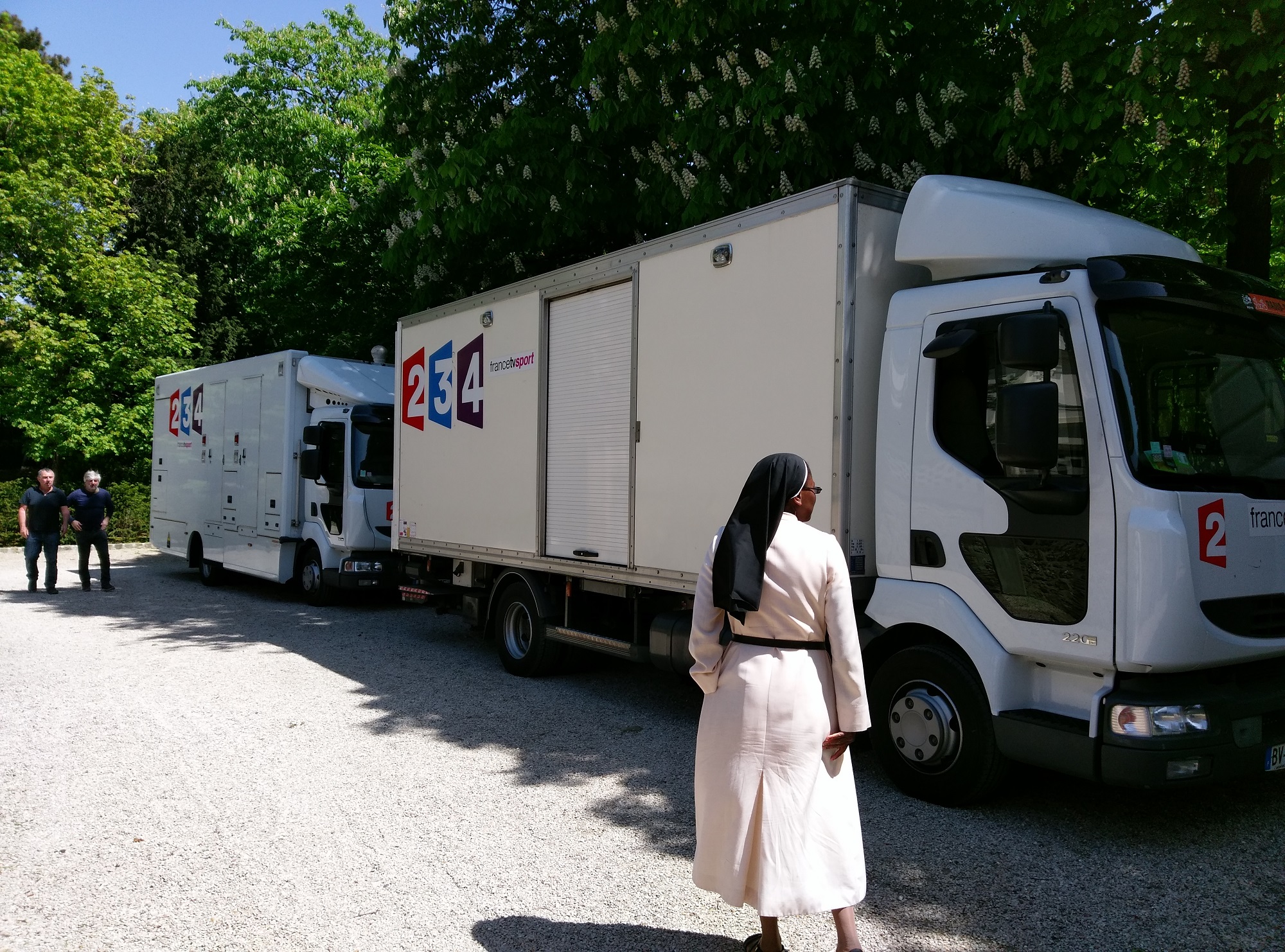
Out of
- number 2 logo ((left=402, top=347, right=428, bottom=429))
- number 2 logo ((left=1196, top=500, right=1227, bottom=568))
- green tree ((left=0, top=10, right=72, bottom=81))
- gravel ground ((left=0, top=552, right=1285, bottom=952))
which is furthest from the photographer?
green tree ((left=0, top=10, right=72, bottom=81))

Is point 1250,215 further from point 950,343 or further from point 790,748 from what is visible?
point 790,748

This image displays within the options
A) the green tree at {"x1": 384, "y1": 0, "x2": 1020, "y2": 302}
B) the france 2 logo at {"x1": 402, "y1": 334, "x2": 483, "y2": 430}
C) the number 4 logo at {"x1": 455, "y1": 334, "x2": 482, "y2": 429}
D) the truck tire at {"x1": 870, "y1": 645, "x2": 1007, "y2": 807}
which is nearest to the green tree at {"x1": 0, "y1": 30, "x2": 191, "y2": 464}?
the green tree at {"x1": 384, "y1": 0, "x2": 1020, "y2": 302}

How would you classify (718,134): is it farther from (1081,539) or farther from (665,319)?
(1081,539)

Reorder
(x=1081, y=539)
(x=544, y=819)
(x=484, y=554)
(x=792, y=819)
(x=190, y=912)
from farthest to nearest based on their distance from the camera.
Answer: (x=484, y=554), (x=544, y=819), (x=1081, y=539), (x=190, y=912), (x=792, y=819)

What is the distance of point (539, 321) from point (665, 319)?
1693 mm

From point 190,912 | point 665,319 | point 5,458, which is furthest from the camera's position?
point 5,458

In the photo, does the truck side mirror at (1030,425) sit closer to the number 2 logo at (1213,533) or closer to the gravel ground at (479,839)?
the number 2 logo at (1213,533)

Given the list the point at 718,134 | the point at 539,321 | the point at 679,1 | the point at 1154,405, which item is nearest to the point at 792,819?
the point at 1154,405

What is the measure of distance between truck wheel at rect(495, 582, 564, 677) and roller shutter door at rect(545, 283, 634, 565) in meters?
0.81

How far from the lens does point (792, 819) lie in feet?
10.5

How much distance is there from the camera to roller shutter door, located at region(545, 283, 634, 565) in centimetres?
727

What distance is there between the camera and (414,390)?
1026 centimetres

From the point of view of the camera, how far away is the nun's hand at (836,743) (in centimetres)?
327

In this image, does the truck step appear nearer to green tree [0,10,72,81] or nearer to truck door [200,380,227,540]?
truck door [200,380,227,540]
